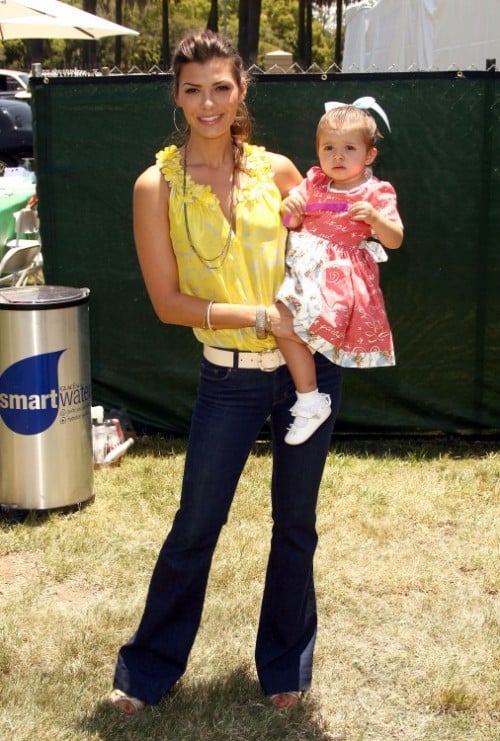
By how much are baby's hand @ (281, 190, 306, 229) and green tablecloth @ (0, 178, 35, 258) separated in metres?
6.03

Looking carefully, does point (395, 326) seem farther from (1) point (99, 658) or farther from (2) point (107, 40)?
(2) point (107, 40)

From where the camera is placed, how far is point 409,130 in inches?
240

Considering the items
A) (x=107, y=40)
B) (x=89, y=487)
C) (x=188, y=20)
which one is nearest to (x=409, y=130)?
(x=89, y=487)

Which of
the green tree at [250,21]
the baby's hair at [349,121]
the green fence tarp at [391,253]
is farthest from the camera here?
the green tree at [250,21]

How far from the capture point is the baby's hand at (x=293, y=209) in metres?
3.14

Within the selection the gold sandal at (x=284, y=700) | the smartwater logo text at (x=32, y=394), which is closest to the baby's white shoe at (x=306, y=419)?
the gold sandal at (x=284, y=700)

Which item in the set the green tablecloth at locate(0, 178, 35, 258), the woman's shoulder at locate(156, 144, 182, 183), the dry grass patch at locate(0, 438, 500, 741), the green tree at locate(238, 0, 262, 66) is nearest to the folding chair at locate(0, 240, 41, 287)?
the green tablecloth at locate(0, 178, 35, 258)

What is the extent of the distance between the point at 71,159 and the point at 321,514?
257cm

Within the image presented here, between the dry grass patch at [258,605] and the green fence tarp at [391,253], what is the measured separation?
456 mm

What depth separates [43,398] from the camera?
517 centimetres

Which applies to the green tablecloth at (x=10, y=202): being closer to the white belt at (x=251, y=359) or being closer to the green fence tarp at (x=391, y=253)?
the green fence tarp at (x=391, y=253)

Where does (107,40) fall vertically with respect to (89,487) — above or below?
above

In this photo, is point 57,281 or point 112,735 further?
point 57,281

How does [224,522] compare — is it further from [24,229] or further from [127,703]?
[24,229]
